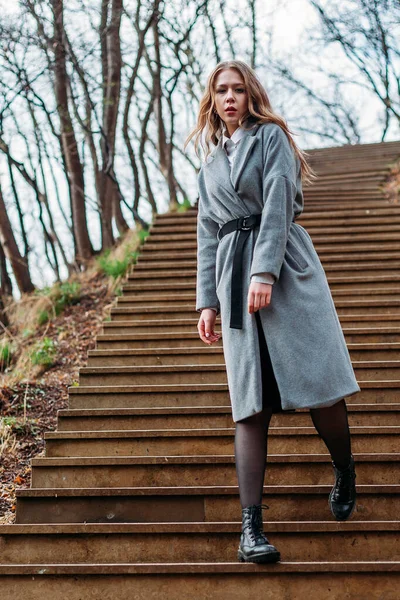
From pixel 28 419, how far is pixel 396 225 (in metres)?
3.33

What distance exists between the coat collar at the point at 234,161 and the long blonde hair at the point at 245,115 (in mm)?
47

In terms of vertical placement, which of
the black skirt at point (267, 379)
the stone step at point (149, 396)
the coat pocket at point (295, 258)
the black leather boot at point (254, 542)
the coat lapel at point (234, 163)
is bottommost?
the black leather boot at point (254, 542)

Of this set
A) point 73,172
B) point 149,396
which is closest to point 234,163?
point 149,396

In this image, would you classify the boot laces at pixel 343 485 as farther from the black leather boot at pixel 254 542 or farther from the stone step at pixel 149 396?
the stone step at pixel 149 396

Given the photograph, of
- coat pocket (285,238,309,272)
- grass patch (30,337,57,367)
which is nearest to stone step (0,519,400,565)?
coat pocket (285,238,309,272)

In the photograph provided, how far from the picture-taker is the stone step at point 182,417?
11.9ft

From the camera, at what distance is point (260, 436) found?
2.60 metres

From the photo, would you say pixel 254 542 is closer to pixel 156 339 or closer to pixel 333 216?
pixel 156 339

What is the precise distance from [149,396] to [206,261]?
1.30m

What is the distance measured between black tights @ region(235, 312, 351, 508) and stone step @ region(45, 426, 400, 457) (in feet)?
2.48

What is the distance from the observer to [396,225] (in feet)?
20.7

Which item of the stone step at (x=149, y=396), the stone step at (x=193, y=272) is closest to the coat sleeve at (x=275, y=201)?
the stone step at (x=149, y=396)

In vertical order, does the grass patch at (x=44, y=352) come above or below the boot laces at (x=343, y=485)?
above

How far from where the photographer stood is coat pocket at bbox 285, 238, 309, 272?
2658 millimetres
